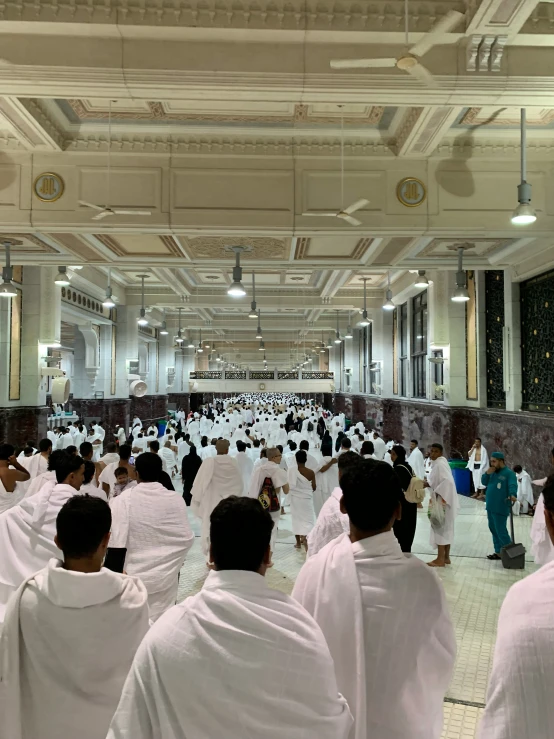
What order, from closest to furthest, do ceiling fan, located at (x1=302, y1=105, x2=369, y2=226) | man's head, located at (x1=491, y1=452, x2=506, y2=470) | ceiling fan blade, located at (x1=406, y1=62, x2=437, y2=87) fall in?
ceiling fan blade, located at (x1=406, y1=62, x2=437, y2=87) < ceiling fan, located at (x1=302, y1=105, x2=369, y2=226) < man's head, located at (x1=491, y1=452, x2=506, y2=470)

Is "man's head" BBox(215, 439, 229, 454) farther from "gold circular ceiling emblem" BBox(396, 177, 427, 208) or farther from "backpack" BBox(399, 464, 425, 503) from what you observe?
"gold circular ceiling emblem" BBox(396, 177, 427, 208)

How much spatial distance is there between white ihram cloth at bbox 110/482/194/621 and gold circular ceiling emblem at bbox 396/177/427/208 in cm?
456

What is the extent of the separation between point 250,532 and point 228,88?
4.16 metres

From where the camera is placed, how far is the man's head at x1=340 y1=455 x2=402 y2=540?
6.48ft

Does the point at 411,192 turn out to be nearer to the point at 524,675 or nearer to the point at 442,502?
the point at 442,502

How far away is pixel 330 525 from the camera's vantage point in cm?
358

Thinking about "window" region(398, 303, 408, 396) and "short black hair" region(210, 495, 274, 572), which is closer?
"short black hair" region(210, 495, 274, 572)

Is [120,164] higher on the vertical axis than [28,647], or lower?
higher

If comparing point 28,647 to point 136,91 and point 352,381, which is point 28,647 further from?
point 352,381

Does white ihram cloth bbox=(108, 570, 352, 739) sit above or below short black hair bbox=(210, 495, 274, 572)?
below

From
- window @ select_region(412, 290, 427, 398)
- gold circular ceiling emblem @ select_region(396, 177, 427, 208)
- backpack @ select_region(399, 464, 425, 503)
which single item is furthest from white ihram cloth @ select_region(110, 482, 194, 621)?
window @ select_region(412, 290, 427, 398)

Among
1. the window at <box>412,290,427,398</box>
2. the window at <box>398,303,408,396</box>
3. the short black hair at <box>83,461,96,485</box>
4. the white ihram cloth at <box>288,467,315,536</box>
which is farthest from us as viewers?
the window at <box>398,303,408,396</box>

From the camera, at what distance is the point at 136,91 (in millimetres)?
4672

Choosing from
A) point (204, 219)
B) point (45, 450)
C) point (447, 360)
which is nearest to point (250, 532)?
point (204, 219)
